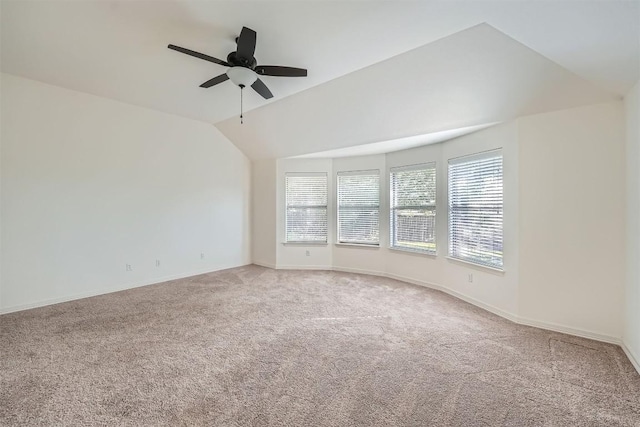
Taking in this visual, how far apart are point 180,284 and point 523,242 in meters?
5.08

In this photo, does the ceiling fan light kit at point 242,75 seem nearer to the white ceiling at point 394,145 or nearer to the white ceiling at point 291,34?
the white ceiling at point 291,34

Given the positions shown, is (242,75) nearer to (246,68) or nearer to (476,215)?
(246,68)

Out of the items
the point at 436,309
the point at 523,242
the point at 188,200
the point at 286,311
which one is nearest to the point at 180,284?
the point at 188,200

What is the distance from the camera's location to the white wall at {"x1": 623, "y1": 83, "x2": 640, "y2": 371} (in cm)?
243

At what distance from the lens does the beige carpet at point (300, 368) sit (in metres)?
1.84

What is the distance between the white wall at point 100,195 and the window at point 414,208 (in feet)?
11.4

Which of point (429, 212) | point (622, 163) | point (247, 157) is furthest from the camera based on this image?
point (247, 157)

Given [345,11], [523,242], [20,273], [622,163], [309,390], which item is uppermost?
[345,11]

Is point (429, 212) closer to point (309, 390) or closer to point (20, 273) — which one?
point (309, 390)

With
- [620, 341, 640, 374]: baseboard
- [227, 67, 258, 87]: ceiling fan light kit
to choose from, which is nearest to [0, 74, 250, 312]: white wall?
[227, 67, 258, 87]: ceiling fan light kit

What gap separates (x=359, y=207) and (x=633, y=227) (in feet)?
12.4

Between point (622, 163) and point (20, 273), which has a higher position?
point (622, 163)

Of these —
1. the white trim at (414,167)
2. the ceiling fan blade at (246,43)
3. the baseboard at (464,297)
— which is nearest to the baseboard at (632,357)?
the baseboard at (464,297)

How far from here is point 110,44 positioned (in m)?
3.02
